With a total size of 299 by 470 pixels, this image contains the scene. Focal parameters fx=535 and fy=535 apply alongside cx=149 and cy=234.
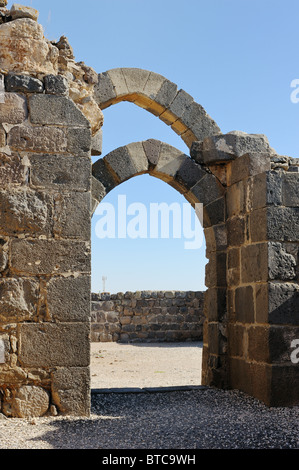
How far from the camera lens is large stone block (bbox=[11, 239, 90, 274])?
4.71 m

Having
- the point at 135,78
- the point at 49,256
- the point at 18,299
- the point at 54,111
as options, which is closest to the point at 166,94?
the point at 135,78

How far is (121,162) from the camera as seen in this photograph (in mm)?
6156

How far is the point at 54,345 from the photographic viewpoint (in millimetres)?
4703

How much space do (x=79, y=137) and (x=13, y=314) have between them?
67.6 inches

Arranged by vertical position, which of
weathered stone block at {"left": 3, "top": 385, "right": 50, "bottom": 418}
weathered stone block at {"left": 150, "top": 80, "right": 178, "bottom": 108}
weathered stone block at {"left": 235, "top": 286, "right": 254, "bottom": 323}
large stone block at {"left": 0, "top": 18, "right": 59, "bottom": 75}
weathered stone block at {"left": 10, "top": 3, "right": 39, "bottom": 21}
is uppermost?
weathered stone block at {"left": 150, "top": 80, "right": 178, "bottom": 108}

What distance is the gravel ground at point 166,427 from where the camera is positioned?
155 inches

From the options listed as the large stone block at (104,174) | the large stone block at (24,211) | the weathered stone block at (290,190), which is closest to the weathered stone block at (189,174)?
the large stone block at (104,174)

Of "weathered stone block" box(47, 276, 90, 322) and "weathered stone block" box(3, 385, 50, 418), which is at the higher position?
"weathered stone block" box(47, 276, 90, 322)

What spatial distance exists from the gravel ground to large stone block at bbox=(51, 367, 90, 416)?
0.10 m

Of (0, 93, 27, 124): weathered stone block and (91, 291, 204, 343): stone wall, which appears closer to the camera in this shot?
(0, 93, 27, 124): weathered stone block

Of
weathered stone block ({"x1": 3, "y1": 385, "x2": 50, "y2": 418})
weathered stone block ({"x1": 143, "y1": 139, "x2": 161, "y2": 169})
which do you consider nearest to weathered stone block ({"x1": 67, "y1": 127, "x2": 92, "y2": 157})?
weathered stone block ({"x1": 143, "y1": 139, "x2": 161, "y2": 169})

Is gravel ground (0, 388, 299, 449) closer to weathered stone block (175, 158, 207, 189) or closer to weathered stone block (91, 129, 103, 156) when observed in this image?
weathered stone block (175, 158, 207, 189)

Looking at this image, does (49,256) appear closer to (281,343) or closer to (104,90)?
(281,343)
